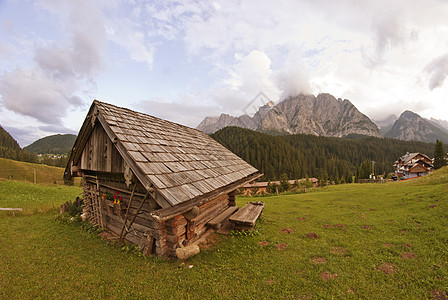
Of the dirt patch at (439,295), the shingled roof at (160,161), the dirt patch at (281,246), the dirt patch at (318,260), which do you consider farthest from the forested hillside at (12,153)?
the dirt patch at (439,295)

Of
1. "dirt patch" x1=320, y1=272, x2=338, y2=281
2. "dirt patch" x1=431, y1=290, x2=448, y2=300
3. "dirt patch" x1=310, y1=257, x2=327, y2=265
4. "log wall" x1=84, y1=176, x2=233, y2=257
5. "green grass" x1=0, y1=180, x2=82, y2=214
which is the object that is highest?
"log wall" x1=84, y1=176, x2=233, y2=257

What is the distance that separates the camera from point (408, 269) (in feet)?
16.9

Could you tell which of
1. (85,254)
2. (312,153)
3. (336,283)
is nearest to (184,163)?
(85,254)

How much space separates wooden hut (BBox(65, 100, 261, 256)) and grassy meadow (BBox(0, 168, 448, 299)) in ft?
2.52

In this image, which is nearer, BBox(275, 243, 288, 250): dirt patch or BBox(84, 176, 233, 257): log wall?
BBox(84, 176, 233, 257): log wall

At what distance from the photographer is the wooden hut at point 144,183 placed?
504 cm

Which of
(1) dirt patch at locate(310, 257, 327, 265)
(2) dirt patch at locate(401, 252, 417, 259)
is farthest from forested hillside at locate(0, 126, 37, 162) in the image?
(2) dirt patch at locate(401, 252, 417, 259)

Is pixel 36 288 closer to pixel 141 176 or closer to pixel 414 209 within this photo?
pixel 141 176

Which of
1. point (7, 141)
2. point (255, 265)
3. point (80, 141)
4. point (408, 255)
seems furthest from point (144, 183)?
point (7, 141)

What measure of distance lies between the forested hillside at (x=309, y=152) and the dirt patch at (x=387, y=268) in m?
65.1

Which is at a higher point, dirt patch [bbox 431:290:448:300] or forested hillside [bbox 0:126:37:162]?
forested hillside [bbox 0:126:37:162]

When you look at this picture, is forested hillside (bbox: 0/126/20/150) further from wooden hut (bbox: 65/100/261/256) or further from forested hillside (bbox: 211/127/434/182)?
wooden hut (bbox: 65/100/261/256)

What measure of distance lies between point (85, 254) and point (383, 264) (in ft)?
33.3

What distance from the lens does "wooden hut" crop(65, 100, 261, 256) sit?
5043 mm
